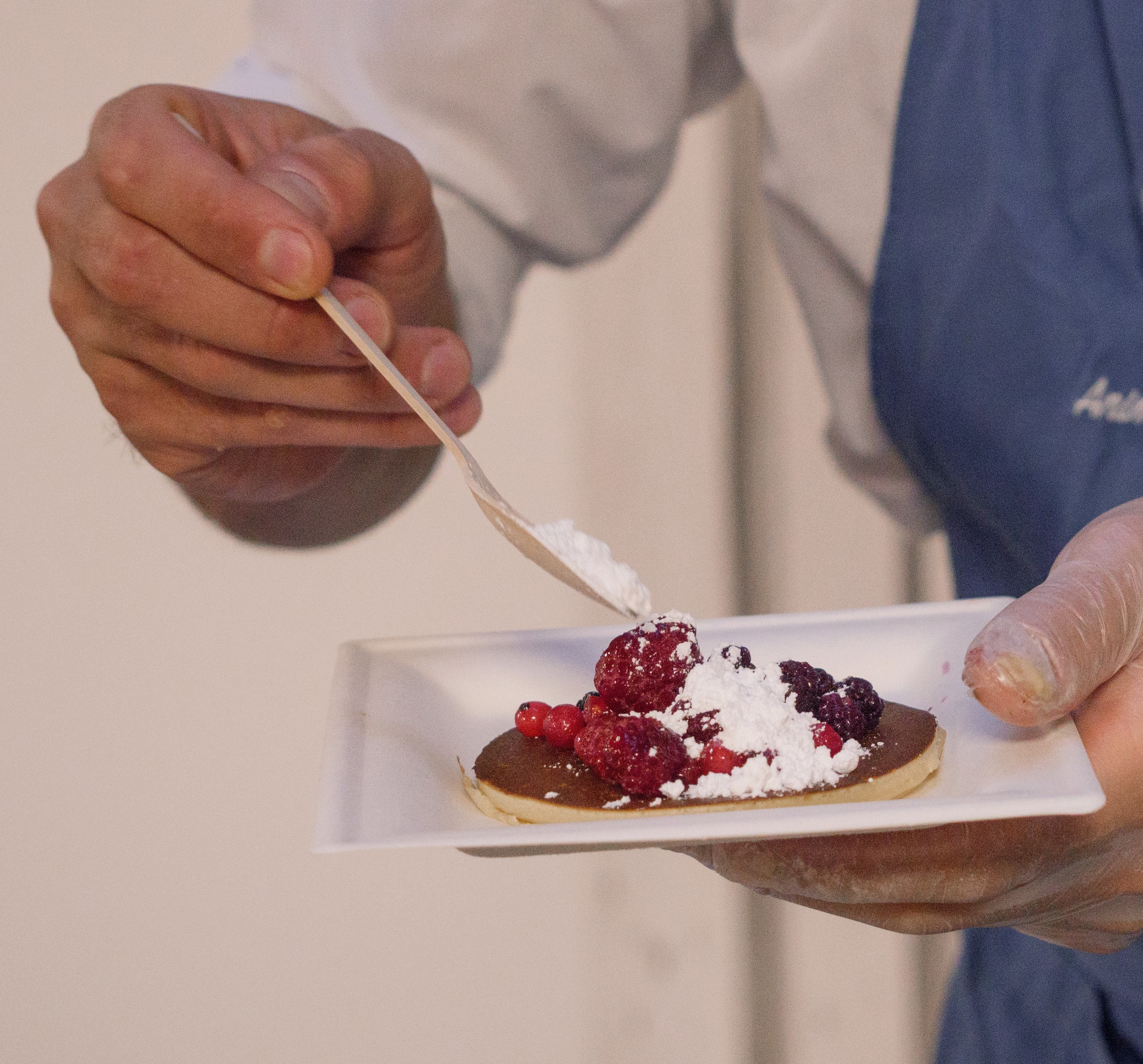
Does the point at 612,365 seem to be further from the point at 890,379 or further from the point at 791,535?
the point at 890,379

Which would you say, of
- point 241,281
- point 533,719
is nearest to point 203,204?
point 241,281

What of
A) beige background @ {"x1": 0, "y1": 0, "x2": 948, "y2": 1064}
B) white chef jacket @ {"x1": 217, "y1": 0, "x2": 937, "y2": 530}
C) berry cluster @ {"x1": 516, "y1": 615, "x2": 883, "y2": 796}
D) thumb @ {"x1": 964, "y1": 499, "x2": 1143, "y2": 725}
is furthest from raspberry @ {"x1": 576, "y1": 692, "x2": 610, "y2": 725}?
beige background @ {"x1": 0, "y1": 0, "x2": 948, "y2": 1064}

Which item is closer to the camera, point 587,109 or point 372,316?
point 372,316

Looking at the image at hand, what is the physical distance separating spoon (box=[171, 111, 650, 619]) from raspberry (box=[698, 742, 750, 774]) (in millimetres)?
135

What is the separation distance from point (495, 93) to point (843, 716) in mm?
882

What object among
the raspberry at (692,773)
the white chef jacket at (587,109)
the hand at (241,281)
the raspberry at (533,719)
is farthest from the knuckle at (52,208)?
the raspberry at (692,773)

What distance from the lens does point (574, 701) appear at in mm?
939

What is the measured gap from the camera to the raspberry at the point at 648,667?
2.70ft

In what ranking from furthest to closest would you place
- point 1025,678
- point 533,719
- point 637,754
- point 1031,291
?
point 1031,291 → point 533,719 → point 637,754 → point 1025,678

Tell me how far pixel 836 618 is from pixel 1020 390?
0.38 m

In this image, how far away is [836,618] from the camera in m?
0.96

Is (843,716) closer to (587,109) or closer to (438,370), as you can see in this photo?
(438,370)

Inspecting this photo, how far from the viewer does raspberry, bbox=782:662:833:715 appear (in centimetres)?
83

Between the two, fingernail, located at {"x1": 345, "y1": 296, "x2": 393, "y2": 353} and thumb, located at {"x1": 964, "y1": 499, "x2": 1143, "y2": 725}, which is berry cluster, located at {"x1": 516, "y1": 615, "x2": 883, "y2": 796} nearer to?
thumb, located at {"x1": 964, "y1": 499, "x2": 1143, "y2": 725}
